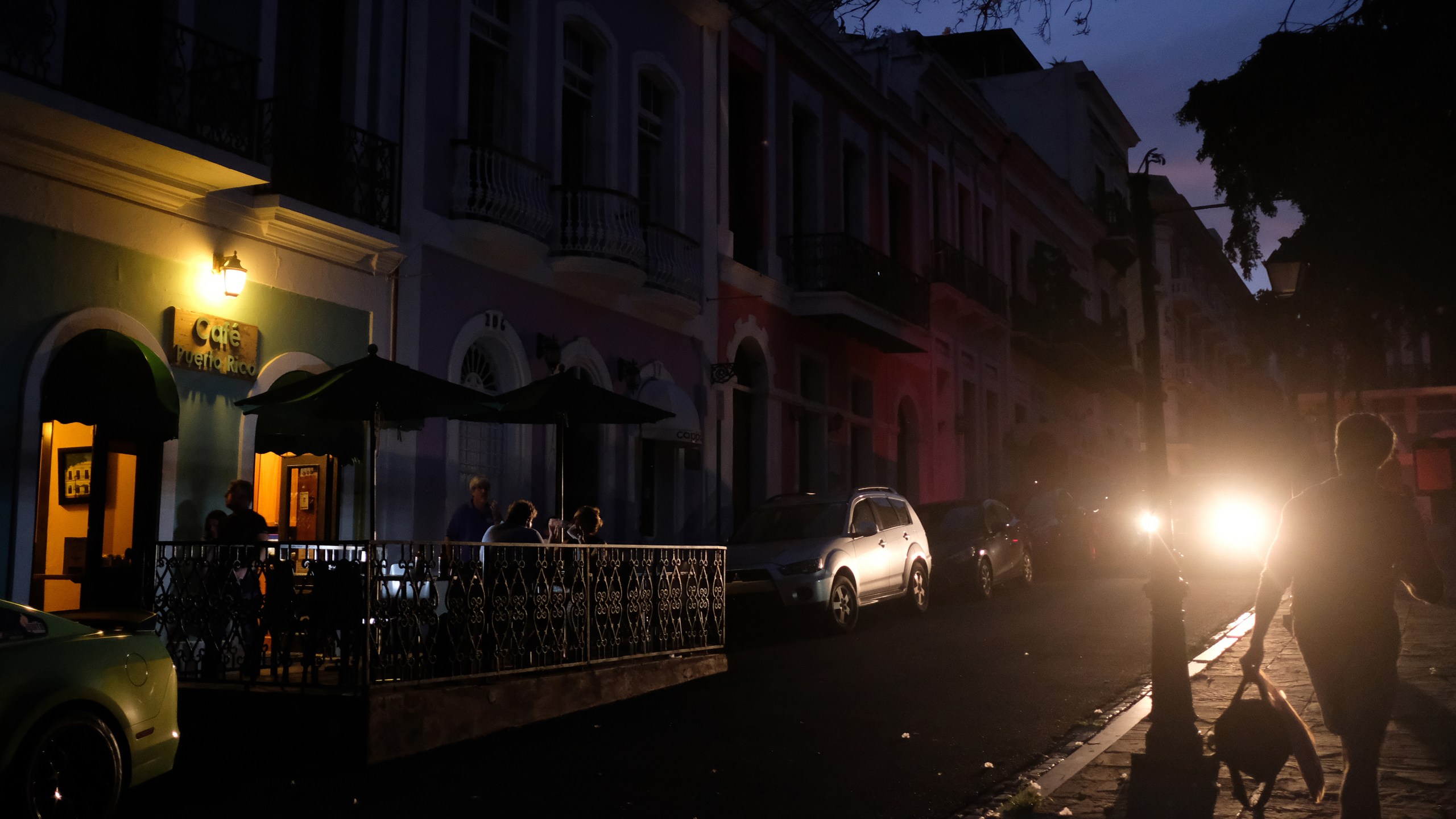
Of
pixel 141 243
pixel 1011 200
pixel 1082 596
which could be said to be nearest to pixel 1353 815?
pixel 141 243

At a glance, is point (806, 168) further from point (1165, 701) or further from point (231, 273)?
point (1165, 701)

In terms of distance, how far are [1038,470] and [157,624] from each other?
31.7 metres

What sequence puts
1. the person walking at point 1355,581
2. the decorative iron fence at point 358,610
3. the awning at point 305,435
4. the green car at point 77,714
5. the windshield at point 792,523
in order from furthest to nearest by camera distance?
the windshield at point 792,523
the awning at point 305,435
the decorative iron fence at point 358,610
the green car at point 77,714
the person walking at point 1355,581

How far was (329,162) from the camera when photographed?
47.7ft

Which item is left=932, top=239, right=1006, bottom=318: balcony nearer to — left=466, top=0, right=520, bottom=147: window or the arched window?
left=466, top=0, right=520, bottom=147: window

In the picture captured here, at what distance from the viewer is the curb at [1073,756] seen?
7.51 metres

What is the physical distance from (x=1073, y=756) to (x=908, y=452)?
22335mm

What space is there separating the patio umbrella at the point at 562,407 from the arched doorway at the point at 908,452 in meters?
16.5

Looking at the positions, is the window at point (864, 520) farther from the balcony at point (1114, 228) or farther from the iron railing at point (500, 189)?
the balcony at point (1114, 228)

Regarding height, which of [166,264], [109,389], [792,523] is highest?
[166,264]

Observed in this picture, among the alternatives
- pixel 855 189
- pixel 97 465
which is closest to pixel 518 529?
pixel 97 465

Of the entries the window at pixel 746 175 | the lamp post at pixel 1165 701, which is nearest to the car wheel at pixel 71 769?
the lamp post at pixel 1165 701

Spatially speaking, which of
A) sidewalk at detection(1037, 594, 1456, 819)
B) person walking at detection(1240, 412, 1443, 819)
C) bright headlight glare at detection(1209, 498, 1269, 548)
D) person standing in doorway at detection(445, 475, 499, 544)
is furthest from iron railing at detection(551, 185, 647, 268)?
bright headlight glare at detection(1209, 498, 1269, 548)

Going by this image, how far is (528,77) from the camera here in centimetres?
1777
